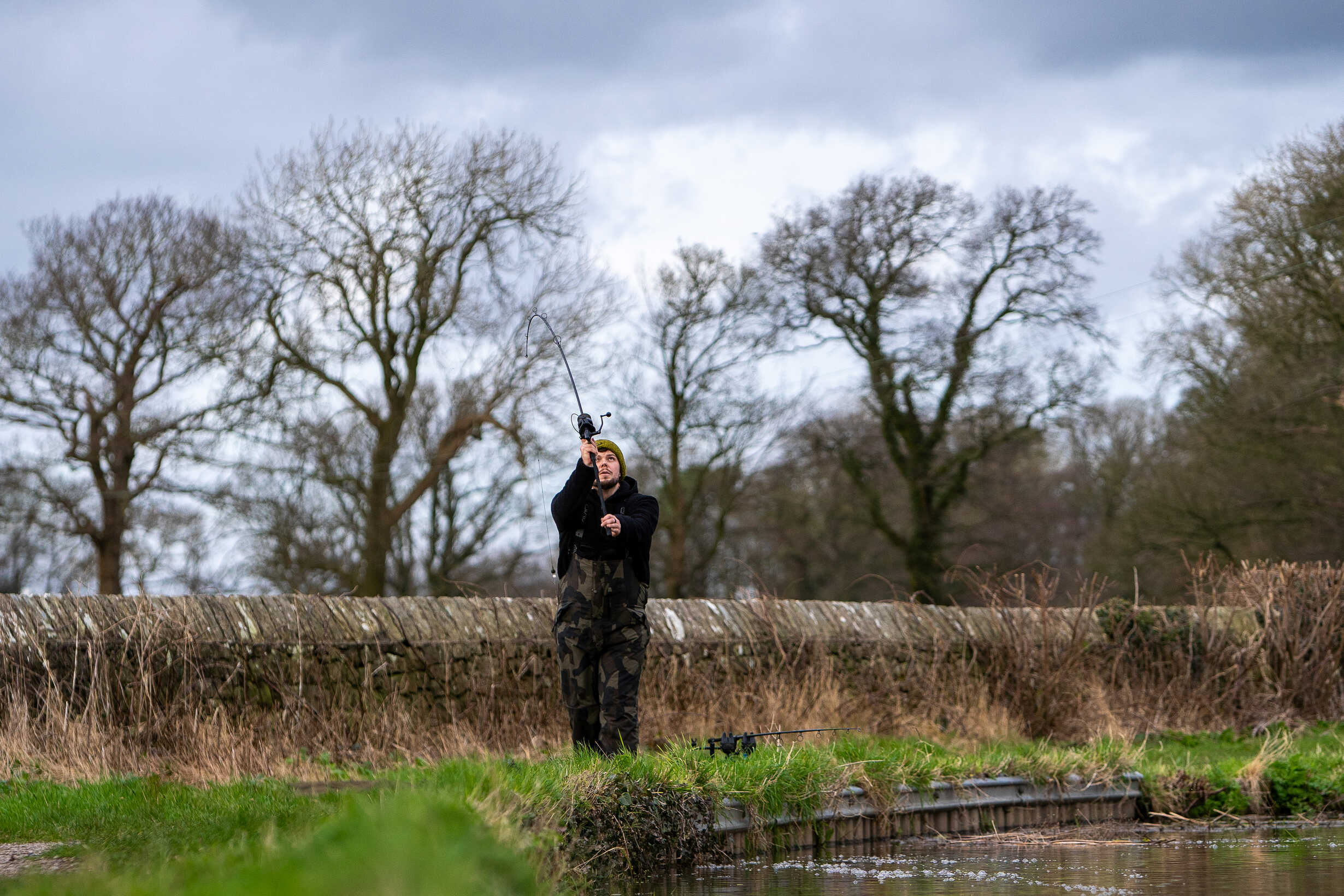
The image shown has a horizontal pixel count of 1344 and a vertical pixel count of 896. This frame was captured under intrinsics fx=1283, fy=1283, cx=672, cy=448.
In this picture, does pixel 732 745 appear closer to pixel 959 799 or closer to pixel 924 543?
pixel 959 799

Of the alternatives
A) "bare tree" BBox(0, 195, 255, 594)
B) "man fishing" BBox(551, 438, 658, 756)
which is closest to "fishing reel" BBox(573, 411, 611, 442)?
"man fishing" BBox(551, 438, 658, 756)

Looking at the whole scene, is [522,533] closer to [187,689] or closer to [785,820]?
[187,689]

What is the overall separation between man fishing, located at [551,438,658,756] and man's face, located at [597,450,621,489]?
103 mm

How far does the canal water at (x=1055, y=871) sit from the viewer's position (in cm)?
496

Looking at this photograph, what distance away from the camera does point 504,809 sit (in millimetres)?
4668

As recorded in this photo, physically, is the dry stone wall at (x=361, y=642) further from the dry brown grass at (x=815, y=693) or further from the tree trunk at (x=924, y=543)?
the tree trunk at (x=924, y=543)

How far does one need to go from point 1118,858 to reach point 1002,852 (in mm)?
593

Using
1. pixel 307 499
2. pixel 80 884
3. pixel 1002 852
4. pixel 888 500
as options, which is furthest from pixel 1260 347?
pixel 80 884

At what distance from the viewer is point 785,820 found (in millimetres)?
6391

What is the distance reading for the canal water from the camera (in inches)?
195

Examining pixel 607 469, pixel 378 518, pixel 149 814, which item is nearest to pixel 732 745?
pixel 607 469

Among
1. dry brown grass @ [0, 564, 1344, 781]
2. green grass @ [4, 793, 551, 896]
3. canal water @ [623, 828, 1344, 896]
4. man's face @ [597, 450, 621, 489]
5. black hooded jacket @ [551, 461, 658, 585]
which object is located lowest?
canal water @ [623, 828, 1344, 896]

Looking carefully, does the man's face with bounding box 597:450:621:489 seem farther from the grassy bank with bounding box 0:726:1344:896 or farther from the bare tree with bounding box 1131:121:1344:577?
A: the bare tree with bounding box 1131:121:1344:577

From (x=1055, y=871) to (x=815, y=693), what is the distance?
16.2ft
